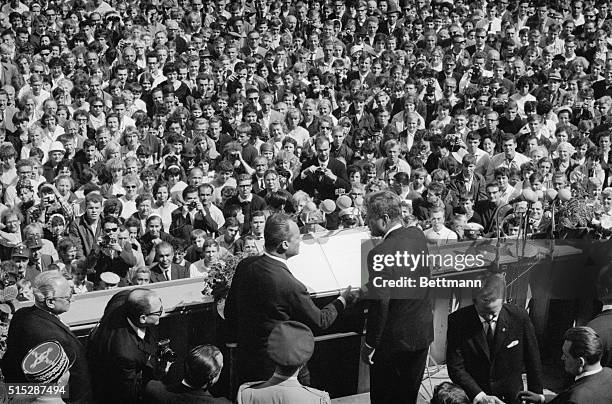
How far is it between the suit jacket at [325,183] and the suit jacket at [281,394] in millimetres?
5342

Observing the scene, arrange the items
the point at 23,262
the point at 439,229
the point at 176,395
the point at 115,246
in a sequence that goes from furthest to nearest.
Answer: the point at 439,229 → the point at 115,246 → the point at 23,262 → the point at 176,395

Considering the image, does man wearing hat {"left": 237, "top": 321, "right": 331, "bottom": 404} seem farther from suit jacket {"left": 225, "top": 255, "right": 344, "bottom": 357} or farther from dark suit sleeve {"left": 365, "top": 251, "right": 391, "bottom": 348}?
dark suit sleeve {"left": 365, "top": 251, "right": 391, "bottom": 348}

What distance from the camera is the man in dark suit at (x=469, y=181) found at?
11238 mm

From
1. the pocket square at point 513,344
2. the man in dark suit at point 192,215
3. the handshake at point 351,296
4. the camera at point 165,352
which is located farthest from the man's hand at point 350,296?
the man in dark suit at point 192,215

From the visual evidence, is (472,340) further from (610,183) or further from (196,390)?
(610,183)

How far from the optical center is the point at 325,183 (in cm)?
1142

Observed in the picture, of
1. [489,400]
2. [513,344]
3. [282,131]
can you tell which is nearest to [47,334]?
[489,400]

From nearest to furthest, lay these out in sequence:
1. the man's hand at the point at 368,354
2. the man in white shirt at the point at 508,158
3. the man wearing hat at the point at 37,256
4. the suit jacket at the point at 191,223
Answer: the man's hand at the point at 368,354, the man wearing hat at the point at 37,256, the suit jacket at the point at 191,223, the man in white shirt at the point at 508,158

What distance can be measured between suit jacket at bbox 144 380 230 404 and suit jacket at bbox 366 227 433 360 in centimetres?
141

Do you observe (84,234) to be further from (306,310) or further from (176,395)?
(176,395)

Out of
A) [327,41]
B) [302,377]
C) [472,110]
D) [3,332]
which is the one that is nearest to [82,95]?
[327,41]

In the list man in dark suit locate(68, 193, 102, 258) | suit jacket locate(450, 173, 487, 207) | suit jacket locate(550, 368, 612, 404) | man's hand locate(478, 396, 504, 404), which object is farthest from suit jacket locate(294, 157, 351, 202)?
suit jacket locate(550, 368, 612, 404)

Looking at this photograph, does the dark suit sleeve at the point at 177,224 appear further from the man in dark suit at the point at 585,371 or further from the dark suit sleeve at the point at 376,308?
the man in dark suit at the point at 585,371

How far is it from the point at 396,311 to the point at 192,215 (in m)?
3.85
